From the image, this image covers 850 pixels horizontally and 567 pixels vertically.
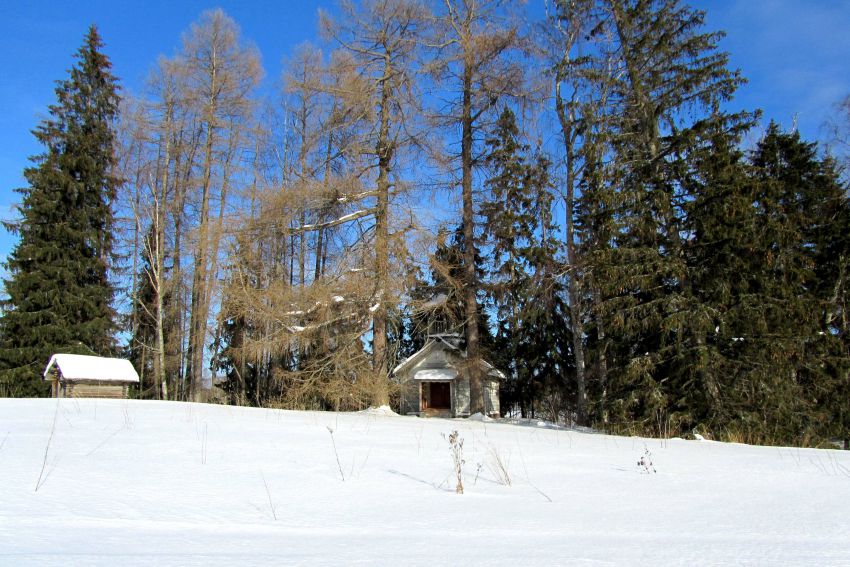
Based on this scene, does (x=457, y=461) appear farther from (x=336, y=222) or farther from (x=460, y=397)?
(x=460, y=397)

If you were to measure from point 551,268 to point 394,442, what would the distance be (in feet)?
39.0

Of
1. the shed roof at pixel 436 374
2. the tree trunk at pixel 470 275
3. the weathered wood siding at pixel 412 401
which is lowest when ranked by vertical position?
the weathered wood siding at pixel 412 401

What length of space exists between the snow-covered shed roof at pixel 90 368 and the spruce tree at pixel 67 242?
2490 mm

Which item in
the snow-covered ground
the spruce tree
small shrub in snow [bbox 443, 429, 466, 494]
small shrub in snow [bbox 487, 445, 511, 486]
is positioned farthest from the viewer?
Result: the spruce tree

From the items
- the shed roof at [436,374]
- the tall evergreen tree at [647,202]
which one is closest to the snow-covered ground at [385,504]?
the tall evergreen tree at [647,202]

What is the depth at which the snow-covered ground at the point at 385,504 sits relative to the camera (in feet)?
7.25

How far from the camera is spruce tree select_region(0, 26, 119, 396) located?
891 inches

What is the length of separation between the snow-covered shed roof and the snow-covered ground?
15.1 m

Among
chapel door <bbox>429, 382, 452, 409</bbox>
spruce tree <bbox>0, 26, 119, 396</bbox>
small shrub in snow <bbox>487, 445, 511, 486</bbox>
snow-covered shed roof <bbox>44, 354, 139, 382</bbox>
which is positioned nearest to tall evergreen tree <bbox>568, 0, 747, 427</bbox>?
small shrub in snow <bbox>487, 445, 511, 486</bbox>

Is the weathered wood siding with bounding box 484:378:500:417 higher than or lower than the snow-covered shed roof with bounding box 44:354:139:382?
lower

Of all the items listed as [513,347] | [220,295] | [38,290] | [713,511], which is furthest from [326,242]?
[713,511]

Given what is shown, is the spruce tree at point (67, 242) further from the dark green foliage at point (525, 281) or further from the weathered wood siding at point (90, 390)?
the dark green foliage at point (525, 281)

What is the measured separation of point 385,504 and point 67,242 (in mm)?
26155

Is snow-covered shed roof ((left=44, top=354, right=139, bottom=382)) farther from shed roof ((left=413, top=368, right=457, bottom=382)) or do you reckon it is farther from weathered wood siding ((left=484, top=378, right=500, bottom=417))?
weathered wood siding ((left=484, top=378, right=500, bottom=417))
